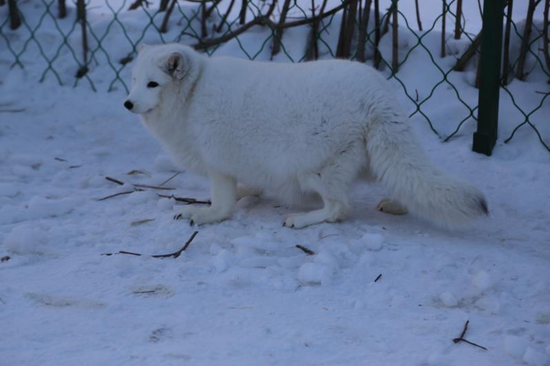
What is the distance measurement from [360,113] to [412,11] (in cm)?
218

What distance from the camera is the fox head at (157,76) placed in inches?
125

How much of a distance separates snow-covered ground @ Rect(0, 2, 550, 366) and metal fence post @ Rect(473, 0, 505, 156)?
0.30ft

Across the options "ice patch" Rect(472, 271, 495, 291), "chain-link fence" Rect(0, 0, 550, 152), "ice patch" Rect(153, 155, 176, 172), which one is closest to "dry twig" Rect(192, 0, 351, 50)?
"chain-link fence" Rect(0, 0, 550, 152)

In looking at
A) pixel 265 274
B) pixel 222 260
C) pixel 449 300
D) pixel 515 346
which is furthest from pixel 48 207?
pixel 515 346

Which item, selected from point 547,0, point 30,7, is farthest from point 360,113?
point 30,7

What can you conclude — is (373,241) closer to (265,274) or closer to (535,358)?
(265,274)

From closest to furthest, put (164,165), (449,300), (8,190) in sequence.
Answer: (449,300) < (8,190) < (164,165)

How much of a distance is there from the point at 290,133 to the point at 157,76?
64 cm

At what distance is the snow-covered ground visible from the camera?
2.09 meters

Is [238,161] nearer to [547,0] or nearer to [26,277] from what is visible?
[26,277]

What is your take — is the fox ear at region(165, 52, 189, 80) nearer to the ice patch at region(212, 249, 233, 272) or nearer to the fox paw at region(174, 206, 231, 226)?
the fox paw at region(174, 206, 231, 226)

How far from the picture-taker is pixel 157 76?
321cm

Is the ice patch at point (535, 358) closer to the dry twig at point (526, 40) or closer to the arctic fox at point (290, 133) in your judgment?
the arctic fox at point (290, 133)

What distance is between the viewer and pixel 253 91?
10.4 ft
